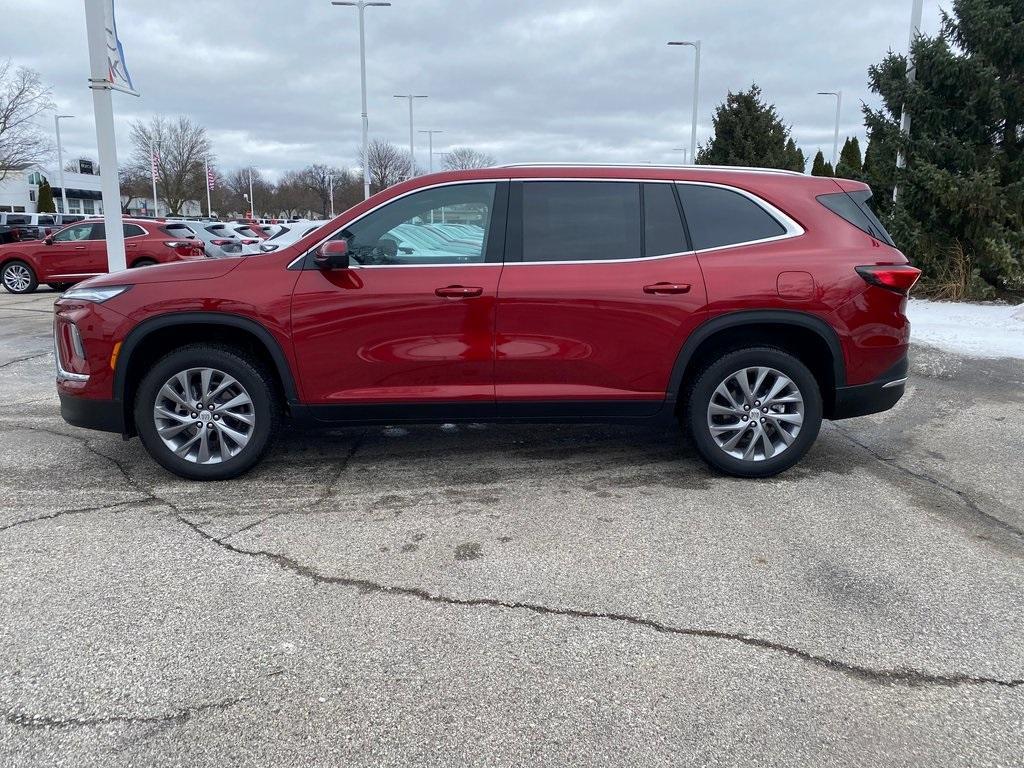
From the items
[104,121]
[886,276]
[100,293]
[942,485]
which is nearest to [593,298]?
[886,276]

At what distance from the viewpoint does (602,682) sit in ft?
8.85

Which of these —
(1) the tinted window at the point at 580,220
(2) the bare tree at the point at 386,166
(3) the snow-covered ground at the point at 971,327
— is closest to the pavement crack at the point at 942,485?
(1) the tinted window at the point at 580,220

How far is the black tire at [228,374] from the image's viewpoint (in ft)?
14.7

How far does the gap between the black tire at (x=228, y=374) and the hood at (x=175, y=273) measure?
16.0 inches

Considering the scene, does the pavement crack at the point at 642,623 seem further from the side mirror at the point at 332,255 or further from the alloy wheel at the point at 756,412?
the alloy wheel at the point at 756,412

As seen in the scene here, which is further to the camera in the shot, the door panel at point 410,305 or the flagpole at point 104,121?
the flagpole at point 104,121

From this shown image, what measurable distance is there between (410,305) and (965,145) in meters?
10.9

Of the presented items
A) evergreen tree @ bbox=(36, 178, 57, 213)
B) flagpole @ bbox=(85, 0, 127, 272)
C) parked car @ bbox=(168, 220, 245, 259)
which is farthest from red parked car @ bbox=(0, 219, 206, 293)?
evergreen tree @ bbox=(36, 178, 57, 213)

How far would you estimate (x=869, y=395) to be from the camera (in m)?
4.71

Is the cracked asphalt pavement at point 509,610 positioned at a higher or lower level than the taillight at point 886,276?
lower

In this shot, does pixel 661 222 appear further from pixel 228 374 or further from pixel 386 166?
pixel 386 166

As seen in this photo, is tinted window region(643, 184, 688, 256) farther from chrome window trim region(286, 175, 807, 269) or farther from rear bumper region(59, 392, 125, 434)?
rear bumper region(59, 392, 125, 434)

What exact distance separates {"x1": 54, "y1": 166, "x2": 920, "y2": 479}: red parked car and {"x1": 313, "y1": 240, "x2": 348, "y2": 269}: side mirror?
0.05ft

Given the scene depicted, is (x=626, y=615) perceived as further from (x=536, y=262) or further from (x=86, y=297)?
(x=86, y=297)
